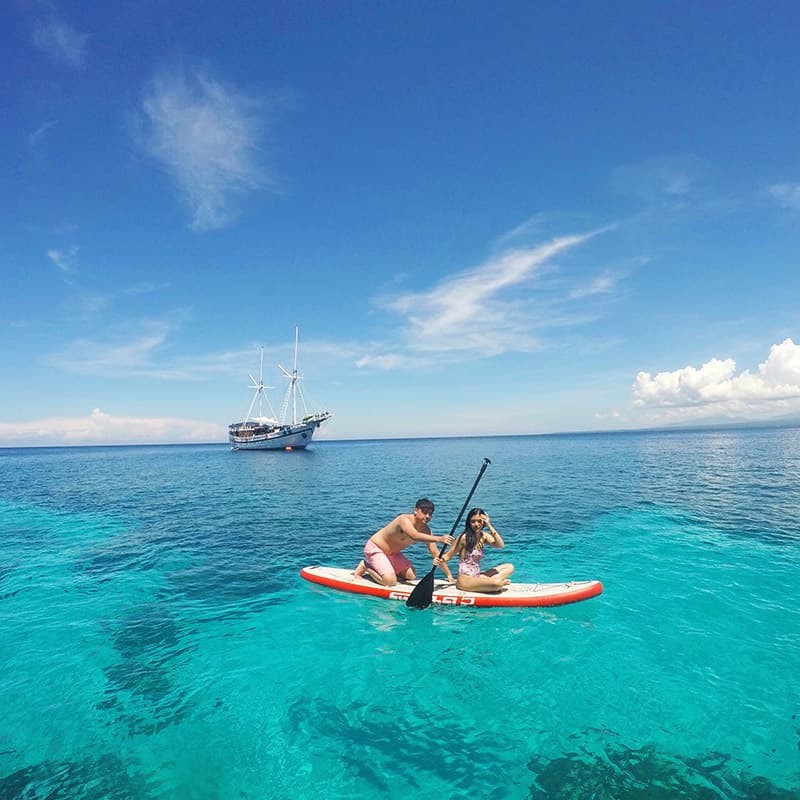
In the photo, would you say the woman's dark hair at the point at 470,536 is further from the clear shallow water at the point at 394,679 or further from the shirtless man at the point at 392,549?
the clear shallow water at the point at 394,679

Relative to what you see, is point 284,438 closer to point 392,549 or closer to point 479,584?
point 392,549

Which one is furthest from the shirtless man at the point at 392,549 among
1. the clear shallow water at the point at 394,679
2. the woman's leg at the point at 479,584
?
the woman's leg at the point at 479,584

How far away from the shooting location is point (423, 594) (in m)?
13.9

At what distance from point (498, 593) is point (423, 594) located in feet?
8.16

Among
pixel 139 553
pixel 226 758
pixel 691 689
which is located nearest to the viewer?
pixel 226 758

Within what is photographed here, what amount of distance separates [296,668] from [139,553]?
16158mm

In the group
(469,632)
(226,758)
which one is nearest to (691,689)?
(469,632)

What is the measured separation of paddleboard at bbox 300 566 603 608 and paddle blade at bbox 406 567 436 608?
328 millimetres

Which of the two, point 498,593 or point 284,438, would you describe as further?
point 284,438

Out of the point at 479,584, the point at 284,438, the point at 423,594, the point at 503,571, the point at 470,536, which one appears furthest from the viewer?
the point at 284,438

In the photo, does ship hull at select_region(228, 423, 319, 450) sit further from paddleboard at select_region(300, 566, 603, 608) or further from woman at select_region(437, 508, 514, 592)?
woman at select_region(437, 508, 514, 592)

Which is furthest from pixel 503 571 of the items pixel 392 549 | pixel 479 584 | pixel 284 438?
pixel 284 438

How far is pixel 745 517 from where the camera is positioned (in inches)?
1100

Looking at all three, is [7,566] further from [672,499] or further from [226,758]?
[672,499]
